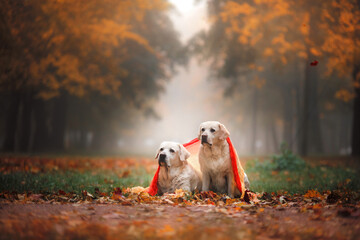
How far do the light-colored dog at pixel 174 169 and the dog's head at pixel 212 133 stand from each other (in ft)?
1.87

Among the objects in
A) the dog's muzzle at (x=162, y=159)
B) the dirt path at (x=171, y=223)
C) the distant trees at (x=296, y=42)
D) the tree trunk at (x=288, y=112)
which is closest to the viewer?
the dirt path at (x=171, y=223)

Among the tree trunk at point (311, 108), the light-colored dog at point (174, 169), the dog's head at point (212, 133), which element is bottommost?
the light-colored dog at point (174, 169)

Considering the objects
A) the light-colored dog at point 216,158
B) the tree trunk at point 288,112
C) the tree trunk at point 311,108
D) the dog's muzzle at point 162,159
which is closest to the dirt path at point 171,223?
the light-colored dog at point 216,158

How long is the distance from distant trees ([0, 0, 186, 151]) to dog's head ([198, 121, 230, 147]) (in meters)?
6.84

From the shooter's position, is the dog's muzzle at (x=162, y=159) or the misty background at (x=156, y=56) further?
the misty background at (x=156, y=56)

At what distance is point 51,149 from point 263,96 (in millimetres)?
17483

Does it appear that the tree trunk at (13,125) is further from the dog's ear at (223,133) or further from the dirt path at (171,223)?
the dog's ear at (223,133)

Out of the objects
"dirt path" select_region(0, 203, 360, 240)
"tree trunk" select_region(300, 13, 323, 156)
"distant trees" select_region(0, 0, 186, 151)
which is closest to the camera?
"dirt path" select_region(0, 203, 360, 240)

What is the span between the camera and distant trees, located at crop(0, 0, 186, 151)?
404 inches

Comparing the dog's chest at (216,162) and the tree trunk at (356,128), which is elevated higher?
the tree trunk at (356,128)

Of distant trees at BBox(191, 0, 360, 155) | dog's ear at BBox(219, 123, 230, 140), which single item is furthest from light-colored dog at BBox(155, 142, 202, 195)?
distant trees at BBox(191, 0, 360, 155)

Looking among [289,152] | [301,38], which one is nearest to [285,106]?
[301,38]

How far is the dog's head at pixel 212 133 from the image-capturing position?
551cm

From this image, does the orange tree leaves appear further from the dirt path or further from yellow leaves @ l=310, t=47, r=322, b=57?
yellow leaves @ l=310, t=47, r=322, b=57
